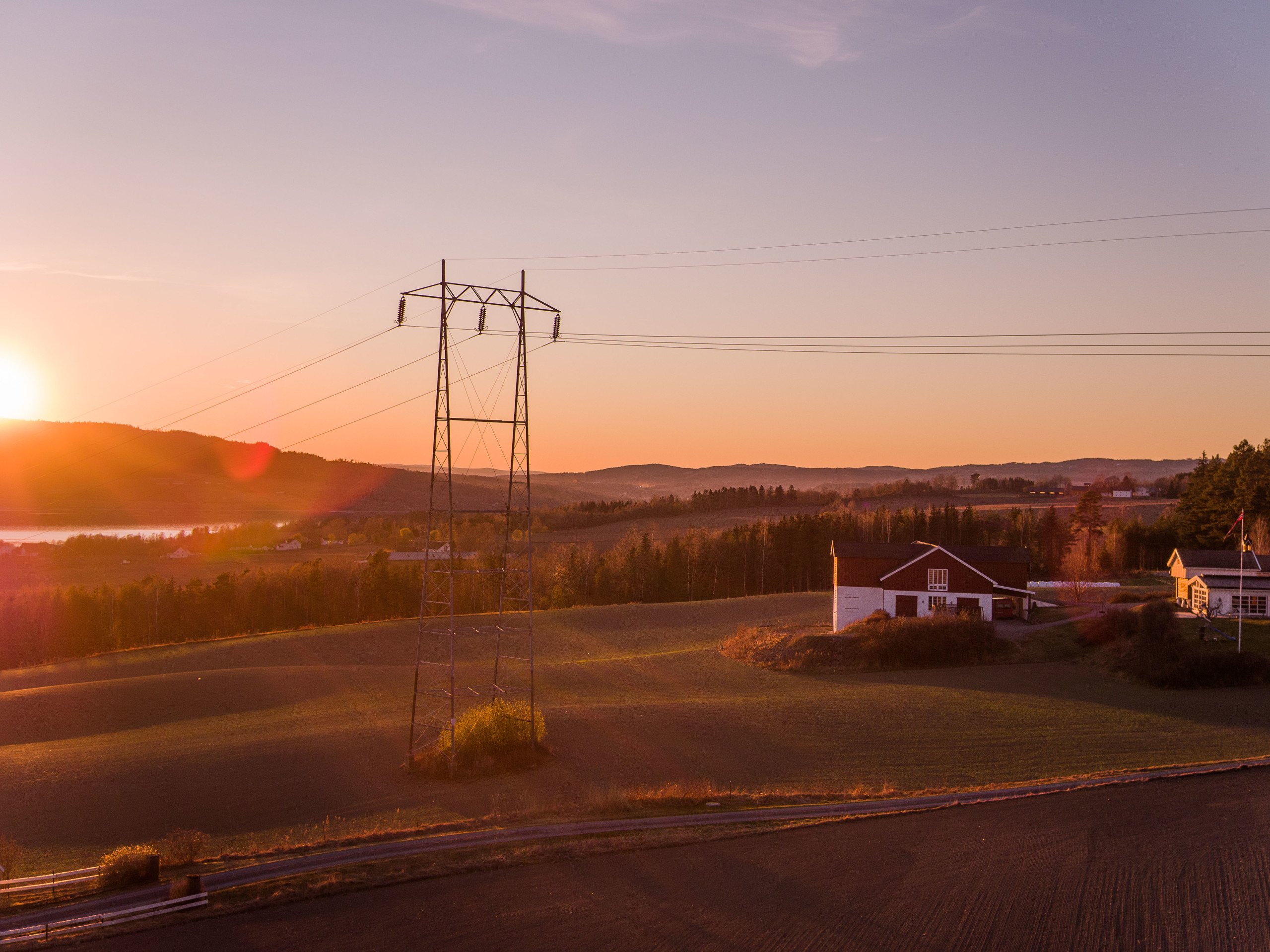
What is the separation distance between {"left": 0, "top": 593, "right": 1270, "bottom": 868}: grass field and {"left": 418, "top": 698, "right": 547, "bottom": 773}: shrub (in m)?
1.17

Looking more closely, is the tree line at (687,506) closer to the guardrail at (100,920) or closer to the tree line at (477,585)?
the tree line at (477,585)

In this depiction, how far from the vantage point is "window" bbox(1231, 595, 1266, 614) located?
53.8 meters

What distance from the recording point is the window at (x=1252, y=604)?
5381 centimetres

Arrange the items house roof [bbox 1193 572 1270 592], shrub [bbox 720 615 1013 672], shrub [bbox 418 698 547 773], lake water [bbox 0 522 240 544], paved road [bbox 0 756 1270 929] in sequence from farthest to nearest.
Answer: lake water [bbox 0 522 240 544]
house roof [bbox 1193 572 1270 592]
shrub [bbox 720 615 1013 672]
shrub [bbox 418 698 547 773]
paved road [bbox 0 756 1270 929]

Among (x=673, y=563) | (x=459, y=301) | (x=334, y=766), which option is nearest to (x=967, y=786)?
(x=334, y=766)

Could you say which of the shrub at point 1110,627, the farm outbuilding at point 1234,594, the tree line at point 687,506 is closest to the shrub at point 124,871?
the shrub at point 1110,627

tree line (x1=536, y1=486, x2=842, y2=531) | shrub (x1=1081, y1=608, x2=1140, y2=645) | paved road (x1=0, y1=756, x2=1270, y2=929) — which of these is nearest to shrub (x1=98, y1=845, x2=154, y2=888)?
paved road (x1=0, y1=756, x2=1270, y2=929)

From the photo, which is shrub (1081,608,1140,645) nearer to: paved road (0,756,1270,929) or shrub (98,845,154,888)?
paved road (0,756,1270,929)

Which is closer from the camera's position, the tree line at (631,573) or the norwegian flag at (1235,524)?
→ the norwegian flag at (1235,524)

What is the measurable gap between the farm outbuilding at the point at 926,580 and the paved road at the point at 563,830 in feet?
91.5

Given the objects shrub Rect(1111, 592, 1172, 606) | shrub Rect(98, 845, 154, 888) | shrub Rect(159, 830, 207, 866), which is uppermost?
shrub Rect(1111, 592, 1172, 606)

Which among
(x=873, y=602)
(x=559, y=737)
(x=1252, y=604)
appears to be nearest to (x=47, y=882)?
(x=559, y=737)

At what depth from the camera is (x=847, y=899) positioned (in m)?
16.5

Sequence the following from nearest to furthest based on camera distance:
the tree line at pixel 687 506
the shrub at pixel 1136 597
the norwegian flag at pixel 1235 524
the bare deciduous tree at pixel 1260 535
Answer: the norwegian flag at pixel 1235 524
the shrub at pixel 1136 597
the bare deciduous tree at pixel 1260 535
the tree line at pixel 687 506
